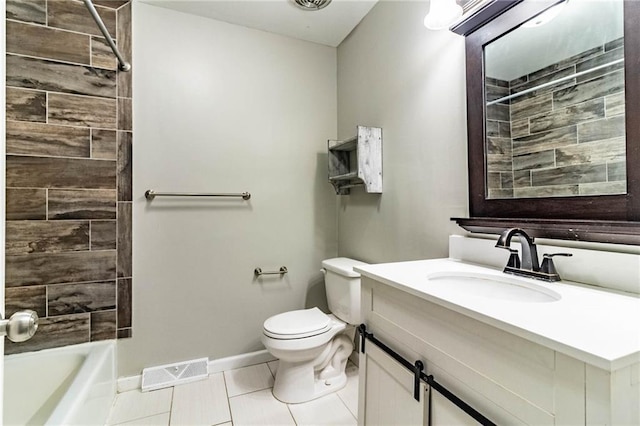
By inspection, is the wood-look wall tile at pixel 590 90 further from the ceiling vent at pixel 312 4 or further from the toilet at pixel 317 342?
the ceiling vent at pixel 312 4

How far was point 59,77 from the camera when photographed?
168 cm

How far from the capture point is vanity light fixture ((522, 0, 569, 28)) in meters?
1.00

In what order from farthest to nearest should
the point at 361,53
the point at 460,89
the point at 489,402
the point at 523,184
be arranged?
the point at 361,53 → the point at 460,89 → the point at 523,184 → the point at 489,402

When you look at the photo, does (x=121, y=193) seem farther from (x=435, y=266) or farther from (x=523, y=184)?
(x=523, y=184)

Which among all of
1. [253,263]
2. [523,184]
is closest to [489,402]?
[523,184]

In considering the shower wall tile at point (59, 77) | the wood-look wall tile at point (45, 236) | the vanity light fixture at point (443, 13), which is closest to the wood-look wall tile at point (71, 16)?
the shower wall tile at point (59, 77)

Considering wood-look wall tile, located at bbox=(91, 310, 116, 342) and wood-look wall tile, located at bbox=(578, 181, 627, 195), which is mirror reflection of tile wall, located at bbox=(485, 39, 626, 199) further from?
wood-look wall tile, located at bbox=(91, 310, 116, 342)

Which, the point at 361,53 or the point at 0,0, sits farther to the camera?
the point at 361,53

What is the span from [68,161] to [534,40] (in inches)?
90.0

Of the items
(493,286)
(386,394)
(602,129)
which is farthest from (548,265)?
(386,394)

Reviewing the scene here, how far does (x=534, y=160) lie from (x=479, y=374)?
80 centimetres

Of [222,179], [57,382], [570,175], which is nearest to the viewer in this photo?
[570,175]

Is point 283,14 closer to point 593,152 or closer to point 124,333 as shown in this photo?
point 593,152

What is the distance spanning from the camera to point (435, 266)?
3.86ft
